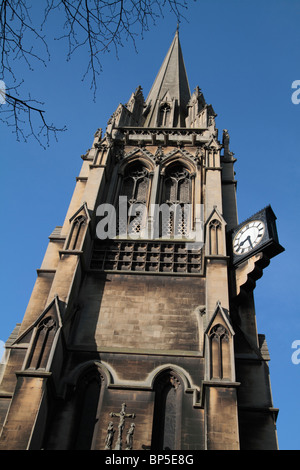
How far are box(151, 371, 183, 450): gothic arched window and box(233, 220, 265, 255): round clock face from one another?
4.68 metres

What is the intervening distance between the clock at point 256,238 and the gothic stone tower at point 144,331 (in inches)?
1.8

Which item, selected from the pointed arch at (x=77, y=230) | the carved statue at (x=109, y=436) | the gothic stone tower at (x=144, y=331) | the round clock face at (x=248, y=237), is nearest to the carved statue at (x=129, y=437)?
the gothic stone tower at (x=144, y=331)

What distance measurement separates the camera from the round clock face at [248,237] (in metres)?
15.3

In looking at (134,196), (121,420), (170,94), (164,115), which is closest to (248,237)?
(134,196)

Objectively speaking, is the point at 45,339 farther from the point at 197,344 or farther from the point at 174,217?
the point at 174,217

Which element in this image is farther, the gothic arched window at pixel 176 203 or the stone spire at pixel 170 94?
the stone spire at pixel 170 94

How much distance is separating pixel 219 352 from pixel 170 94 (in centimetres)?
2247

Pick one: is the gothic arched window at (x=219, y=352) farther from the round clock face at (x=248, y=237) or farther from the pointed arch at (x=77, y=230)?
the pointed arch at (x=77, y=230)

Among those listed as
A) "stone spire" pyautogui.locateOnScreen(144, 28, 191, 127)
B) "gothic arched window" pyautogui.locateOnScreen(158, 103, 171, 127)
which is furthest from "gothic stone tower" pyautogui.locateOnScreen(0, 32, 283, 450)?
"stone spire" pyautogui.locateOnScreen(144, 28, 191, 127)

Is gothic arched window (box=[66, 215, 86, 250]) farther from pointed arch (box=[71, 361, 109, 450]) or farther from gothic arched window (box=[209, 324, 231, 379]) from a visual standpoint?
gothic arched window (box=[209, 324, 231, 379])

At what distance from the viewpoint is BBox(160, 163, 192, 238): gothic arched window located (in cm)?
1911

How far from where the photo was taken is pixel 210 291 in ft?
47.5
